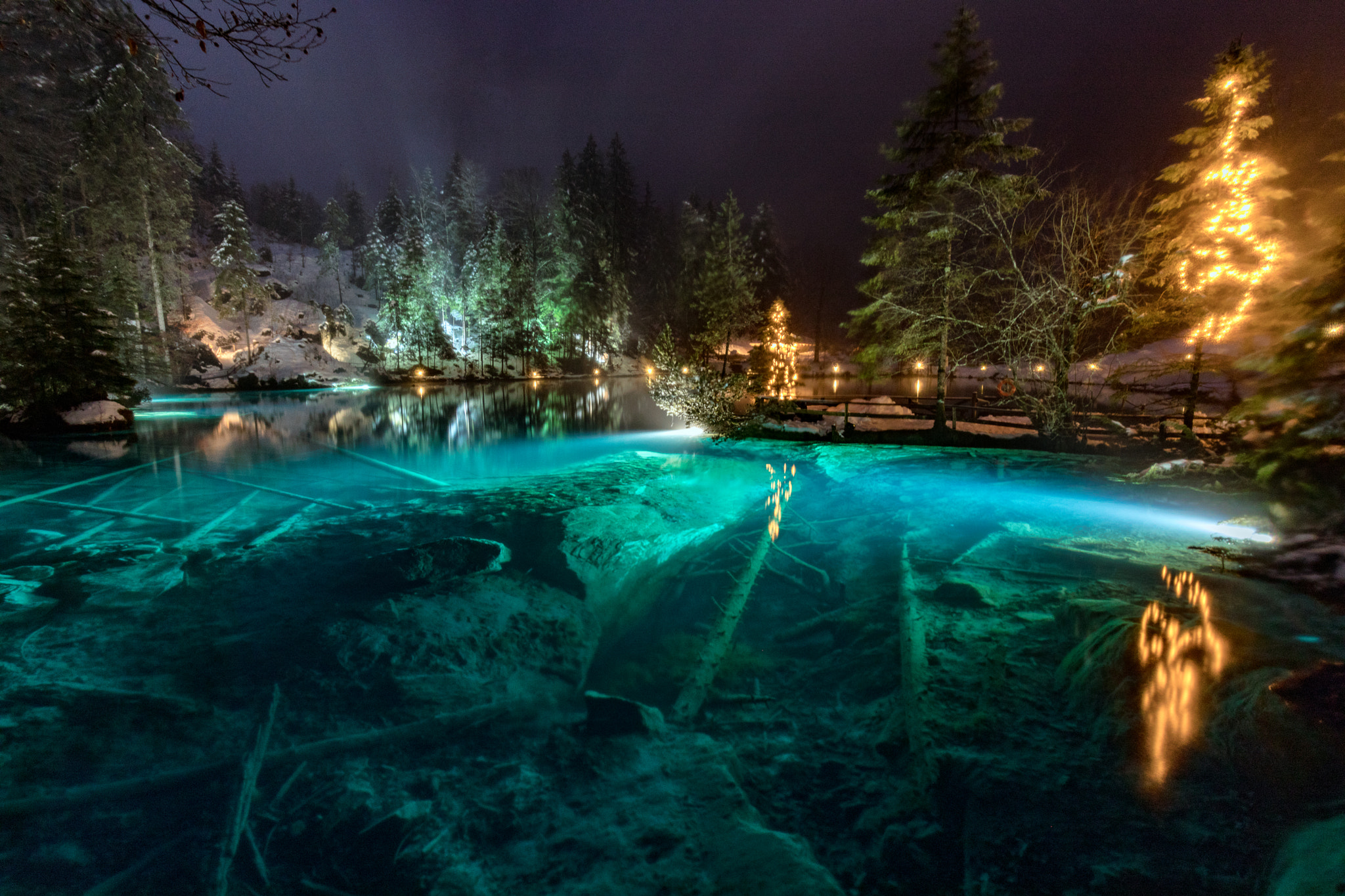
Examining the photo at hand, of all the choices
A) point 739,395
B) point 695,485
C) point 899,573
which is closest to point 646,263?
point 739,395

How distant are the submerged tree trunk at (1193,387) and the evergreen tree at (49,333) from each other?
125 feet

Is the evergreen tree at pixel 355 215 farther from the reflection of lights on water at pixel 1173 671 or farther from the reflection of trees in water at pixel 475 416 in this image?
the reflection of lights on water at pixel 1173 671

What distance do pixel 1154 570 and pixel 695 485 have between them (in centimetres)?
789

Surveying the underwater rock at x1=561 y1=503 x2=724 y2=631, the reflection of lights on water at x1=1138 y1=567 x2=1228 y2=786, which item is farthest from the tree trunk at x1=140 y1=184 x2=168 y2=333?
the reflection of lights on water at x1=1138 y1=567 x2=1228 y2=786

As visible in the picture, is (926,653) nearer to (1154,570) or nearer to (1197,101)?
(1154,570)

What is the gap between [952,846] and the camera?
10.8ft

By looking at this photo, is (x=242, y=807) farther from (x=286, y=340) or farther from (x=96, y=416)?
(x=286, y=340)

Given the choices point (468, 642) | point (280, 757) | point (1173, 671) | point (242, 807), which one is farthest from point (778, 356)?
point (242, 807)

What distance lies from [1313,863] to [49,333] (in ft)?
109

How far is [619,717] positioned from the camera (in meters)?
4.51

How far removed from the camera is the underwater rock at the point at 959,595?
20.7 feet

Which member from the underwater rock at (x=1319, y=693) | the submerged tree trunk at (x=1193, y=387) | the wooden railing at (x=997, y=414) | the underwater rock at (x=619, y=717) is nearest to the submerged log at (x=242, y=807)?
the underwater rock at (x=619, y=717)

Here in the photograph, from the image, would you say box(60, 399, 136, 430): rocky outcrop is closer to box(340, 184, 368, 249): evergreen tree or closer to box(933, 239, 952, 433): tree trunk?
box(933, 239, 952, 433): tree trunk

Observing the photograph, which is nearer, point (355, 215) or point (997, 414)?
point (997, 414)
